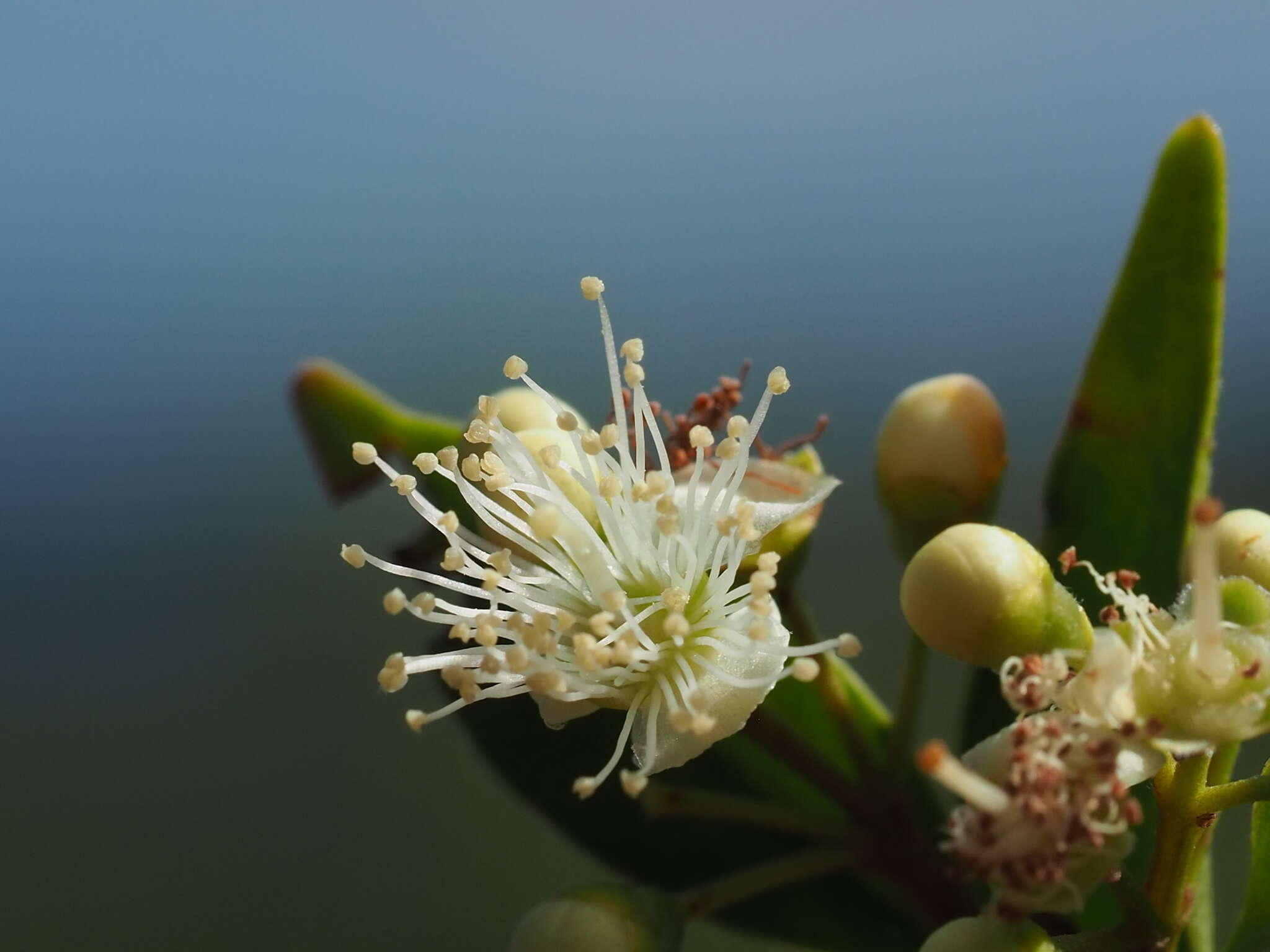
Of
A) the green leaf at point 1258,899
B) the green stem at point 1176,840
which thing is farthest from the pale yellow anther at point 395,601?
the green leaf at point 1258,899

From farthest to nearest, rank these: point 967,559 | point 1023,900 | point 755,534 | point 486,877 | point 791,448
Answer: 1. point 486,877
2. point 791,448
3. point 755,534
4. point 967,559
5. point 1023,900

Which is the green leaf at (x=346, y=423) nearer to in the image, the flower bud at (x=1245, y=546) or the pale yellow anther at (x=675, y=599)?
the pale yellow anther at (x=675, y=599)

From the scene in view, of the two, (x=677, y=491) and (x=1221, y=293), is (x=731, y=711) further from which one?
(x=1221, y=293)

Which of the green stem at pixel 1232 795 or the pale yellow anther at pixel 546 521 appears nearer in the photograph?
the green stem at pixel 1232 795

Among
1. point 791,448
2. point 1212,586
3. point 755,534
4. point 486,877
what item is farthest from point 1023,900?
point 486,877

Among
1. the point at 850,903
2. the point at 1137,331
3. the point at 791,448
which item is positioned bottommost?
the point at 850,903

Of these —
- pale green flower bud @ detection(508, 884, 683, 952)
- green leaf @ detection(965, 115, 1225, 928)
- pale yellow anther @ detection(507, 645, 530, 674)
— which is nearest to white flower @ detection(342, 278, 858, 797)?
pale yellow anther @ detection(507, 645, 530, 674)

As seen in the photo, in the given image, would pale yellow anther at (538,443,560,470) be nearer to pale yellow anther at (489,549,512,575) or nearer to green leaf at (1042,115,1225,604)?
pale yellow anther at (489,549,512,575)
